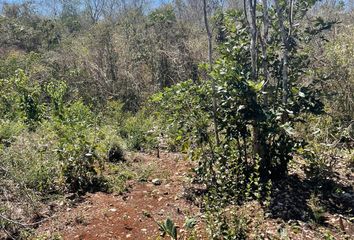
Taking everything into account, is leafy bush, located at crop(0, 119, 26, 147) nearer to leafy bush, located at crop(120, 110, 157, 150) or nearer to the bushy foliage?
leafy bush, located at crop(120, 110, 157, 150)

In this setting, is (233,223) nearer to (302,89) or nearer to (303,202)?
(303,202)

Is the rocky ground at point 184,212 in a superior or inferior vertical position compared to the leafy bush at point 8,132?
inferior

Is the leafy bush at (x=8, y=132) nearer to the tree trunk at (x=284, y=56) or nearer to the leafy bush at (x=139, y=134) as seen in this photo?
the leafy bush at (x=139, y=134)

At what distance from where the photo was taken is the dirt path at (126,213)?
3420 mm

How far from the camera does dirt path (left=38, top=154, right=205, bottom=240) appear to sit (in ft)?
11.2

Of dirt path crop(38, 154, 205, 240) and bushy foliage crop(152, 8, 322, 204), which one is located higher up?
bushy foliage crop(152, 8, 322, 204)

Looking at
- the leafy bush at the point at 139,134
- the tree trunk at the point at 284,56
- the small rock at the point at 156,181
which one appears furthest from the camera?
the leafy bush at the point at 139,134

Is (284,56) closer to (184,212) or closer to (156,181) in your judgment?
(184,212)

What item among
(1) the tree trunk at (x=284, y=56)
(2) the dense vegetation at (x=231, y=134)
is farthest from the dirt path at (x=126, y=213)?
(1) the tree trunk at (x=284, y=56)

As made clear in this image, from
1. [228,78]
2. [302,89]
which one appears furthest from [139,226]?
[302,89]

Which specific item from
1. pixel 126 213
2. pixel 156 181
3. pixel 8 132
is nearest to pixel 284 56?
pixel 156 181

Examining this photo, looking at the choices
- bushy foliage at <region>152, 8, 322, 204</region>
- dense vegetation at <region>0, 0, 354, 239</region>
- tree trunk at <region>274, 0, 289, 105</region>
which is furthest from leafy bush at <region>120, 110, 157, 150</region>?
tree trunk at <region>274, 0, 289, 105</region>

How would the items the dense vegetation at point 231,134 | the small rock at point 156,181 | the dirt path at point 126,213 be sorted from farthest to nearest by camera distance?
1. the small rock at point 156,181
2. the dense vegetation at point 231,134
3. the dirt path at point 126,213

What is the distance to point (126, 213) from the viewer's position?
378cm
